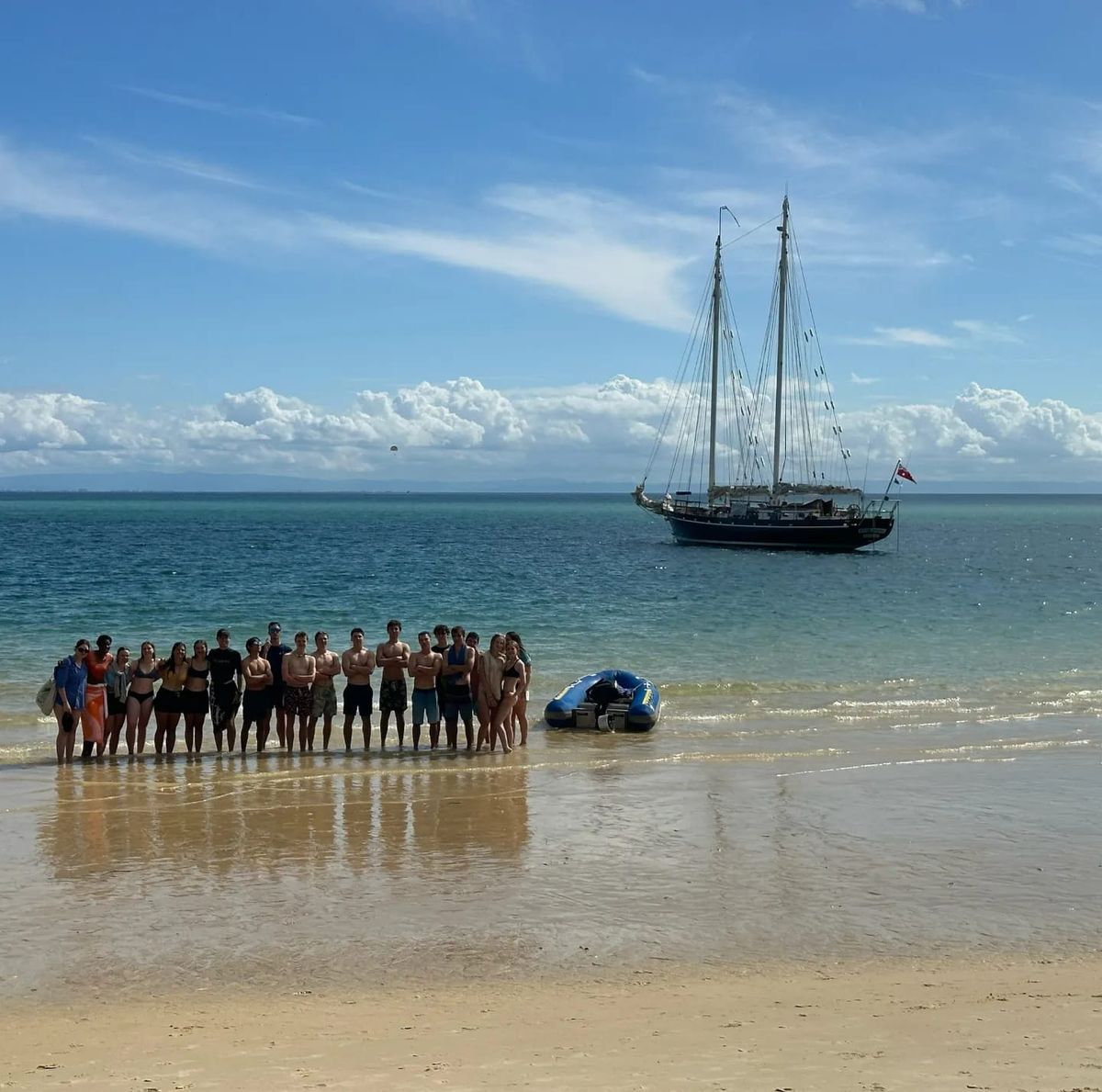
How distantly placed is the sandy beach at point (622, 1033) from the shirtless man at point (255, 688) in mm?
7447

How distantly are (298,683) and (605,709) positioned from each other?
4.75m

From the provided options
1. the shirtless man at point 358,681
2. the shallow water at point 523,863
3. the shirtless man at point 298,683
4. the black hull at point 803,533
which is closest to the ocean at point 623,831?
the shallow water at point 523,863

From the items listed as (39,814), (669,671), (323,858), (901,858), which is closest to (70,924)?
(323,858)

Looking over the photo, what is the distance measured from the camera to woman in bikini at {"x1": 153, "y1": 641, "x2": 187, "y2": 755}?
14.6m

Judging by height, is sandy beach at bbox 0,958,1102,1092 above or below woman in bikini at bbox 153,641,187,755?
below

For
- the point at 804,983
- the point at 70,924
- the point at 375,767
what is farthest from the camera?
the point at 375,767

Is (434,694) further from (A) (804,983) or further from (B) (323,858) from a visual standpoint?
(A) (804,983)

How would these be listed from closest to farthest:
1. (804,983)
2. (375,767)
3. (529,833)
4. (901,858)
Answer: (804,983)
(901,858)
(529,833)
(375,767)

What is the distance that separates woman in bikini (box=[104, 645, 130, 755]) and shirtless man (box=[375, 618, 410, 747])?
3.05m

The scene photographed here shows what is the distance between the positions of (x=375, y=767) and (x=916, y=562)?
55.4 metres

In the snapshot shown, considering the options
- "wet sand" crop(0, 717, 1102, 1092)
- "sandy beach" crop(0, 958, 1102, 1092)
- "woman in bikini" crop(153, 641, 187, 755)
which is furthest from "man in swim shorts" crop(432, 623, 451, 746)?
"sandy beach" crop(0, 958, 1102, 1092)

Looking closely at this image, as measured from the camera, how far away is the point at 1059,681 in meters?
23.1

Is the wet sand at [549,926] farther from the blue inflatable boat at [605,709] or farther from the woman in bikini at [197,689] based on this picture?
the blue inflatable boat at [605,709]

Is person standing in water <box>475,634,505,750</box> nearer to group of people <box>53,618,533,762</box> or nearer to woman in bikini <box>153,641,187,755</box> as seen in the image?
group of people <box>53,618,533,762</box>
